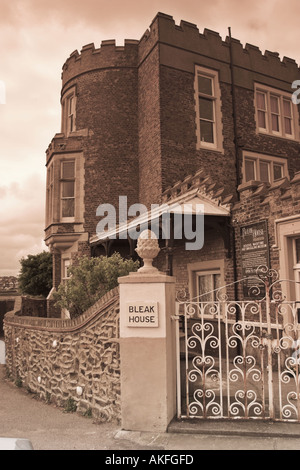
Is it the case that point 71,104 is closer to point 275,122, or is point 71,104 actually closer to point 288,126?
point 275,122

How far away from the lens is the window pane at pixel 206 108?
14445 millimetres

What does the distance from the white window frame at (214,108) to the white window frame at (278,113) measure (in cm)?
178

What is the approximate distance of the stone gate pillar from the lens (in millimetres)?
5153

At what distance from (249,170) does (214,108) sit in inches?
104

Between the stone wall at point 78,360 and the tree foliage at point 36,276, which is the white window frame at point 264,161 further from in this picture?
the tree foliage at point 36,276

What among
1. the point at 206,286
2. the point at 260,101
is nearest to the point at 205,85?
the point at 260,101

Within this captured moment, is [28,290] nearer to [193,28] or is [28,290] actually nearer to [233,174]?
[233,174]

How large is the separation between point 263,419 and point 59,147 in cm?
1286

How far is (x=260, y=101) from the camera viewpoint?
15.6m

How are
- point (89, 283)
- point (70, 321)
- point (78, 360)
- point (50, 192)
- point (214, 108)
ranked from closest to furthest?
point (78, 360), point (70, 321), point (89, 283), point (214, 108), point (50, 192)

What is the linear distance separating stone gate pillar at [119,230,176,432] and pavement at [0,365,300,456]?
21cm

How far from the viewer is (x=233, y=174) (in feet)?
47.5

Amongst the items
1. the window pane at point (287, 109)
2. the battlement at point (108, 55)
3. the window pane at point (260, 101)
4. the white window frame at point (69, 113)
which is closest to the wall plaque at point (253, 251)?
the window pane at point (260, 101)
